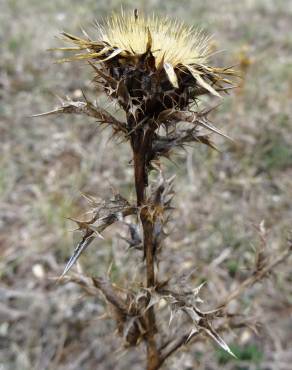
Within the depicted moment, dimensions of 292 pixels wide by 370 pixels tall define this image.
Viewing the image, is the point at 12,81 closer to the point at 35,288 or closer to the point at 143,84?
the point at 35,288

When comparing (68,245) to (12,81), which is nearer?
(68,245)

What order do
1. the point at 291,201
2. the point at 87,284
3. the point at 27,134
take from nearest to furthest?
the point at 87,284 < the point at 291,201 < the point at 27,134

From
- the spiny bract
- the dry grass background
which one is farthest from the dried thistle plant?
the dry grass background

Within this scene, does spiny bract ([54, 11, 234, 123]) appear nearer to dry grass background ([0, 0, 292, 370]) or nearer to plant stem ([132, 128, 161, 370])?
plant stem ([132, 128, 161, 370])

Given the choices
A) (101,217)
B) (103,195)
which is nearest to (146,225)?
(101,217)

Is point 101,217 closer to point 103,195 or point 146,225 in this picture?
point 146,225

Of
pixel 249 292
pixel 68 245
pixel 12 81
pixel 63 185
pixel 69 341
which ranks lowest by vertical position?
pixel 69 341

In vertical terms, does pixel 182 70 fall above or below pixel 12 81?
below

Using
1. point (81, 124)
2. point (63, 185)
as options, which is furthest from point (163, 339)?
point (81, 124)
